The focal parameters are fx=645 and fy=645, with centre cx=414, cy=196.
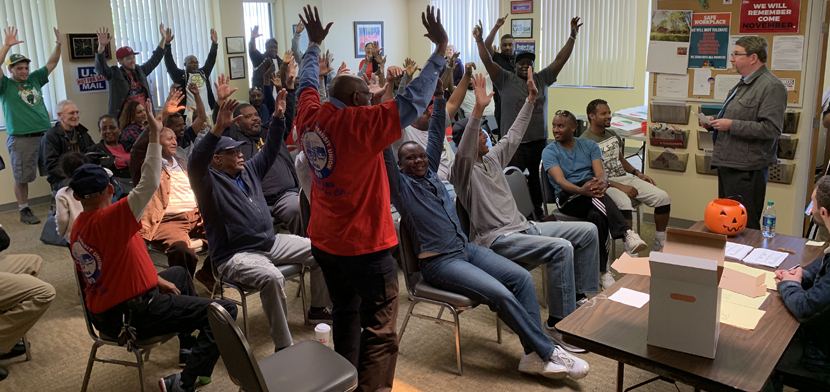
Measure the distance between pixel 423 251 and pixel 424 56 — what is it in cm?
854

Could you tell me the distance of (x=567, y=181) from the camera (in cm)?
458

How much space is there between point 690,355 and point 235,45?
825 centimetres

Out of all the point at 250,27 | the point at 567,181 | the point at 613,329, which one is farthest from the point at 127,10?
the point at 613,329

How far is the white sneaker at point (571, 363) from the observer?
10.4 ft

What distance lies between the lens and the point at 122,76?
7.23 m

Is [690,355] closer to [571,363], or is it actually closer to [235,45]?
[571,363]

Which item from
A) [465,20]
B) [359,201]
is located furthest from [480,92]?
[465,20]

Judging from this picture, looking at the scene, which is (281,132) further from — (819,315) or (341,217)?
(819,315)

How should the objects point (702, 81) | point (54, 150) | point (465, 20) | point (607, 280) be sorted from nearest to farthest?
point (607, 280) → point (702, 81) → point (54, 150) → point (465, 20)

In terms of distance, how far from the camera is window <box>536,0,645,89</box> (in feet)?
28.8

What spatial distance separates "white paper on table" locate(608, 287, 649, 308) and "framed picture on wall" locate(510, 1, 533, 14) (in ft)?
25.4

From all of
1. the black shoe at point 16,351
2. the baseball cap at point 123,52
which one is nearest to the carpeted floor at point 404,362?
the black shoe at point 16,351

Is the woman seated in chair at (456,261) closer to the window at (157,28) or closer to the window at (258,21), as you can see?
the window at (157,28)

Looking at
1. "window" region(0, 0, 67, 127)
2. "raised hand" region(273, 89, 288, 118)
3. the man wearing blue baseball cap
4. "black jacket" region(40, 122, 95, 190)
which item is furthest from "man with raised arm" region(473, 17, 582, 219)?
"window" region(0, 0, 67, 127)
